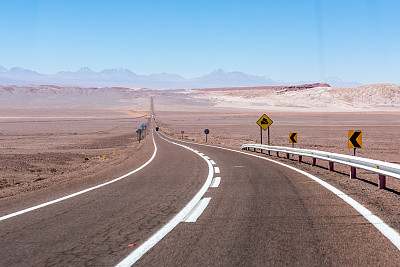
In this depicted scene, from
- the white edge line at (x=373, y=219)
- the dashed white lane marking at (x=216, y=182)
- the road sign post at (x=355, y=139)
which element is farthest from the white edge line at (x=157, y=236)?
the road sign post at (x=355, y=139)

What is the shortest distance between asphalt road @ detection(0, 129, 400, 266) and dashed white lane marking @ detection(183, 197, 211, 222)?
16cm

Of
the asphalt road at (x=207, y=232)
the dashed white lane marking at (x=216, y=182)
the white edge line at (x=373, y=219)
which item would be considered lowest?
the dashed white lane marking at (x=216, y=182)

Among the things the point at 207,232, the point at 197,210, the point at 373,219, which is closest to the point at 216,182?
the point at 197,210

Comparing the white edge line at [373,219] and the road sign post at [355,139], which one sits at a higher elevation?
the road sign post at [355,139]

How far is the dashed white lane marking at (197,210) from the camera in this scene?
680cm

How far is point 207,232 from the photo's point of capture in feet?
19.4

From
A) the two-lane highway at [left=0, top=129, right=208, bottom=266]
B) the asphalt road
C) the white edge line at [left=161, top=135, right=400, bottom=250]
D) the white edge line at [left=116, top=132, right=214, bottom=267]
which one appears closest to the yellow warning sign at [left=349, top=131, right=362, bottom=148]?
the white edge line at [left=161, top=135, right=400, bottom=250]

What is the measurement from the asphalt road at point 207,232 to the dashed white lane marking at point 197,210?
0.51ft

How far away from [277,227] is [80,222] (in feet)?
10.9

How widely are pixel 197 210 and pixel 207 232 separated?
1602 millimetres

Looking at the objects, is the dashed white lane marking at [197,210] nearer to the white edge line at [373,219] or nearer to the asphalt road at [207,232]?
the asphalt road at [207,232]

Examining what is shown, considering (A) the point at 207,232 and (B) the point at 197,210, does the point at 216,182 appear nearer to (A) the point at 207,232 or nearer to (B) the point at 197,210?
(B) the point at 197,210

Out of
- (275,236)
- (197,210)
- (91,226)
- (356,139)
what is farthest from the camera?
(356,139)

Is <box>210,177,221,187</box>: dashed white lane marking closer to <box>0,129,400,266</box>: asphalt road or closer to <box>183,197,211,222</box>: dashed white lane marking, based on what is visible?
<box>0,129,400,266</box>: asphalt road
